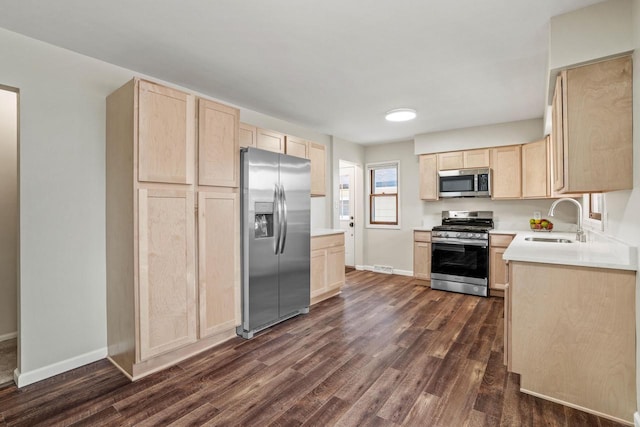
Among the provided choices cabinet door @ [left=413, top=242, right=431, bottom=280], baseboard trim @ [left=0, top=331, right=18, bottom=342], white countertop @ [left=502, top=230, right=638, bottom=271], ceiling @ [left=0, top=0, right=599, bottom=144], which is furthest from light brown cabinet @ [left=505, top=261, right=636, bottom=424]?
baseboard trim @ [left=0, top=331, right=18, bottom=342]

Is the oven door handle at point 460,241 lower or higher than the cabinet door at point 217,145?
lower

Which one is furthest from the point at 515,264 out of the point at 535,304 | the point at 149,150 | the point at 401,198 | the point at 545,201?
the point at 401,198

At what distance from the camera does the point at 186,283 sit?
8.63 ft

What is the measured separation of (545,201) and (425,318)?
282 centimetres

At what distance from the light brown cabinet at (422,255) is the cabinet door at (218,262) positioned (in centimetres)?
325

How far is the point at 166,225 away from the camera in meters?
2.50

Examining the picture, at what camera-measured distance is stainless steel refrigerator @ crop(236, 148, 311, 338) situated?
3090 millimetres

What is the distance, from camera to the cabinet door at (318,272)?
4.01m

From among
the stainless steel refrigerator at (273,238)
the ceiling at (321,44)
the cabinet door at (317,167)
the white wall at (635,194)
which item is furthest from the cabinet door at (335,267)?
the white wall at (635,194)

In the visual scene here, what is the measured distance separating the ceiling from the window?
95.8 inches

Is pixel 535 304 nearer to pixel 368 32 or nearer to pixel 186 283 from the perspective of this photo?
pixel 368 32

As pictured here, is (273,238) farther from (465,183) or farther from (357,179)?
(357,179)

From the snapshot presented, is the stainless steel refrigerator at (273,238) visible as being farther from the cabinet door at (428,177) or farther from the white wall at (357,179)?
the cabinet door at (428,177)

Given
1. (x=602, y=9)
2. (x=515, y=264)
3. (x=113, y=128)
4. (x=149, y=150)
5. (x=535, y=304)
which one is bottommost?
(x=535, y=304)
